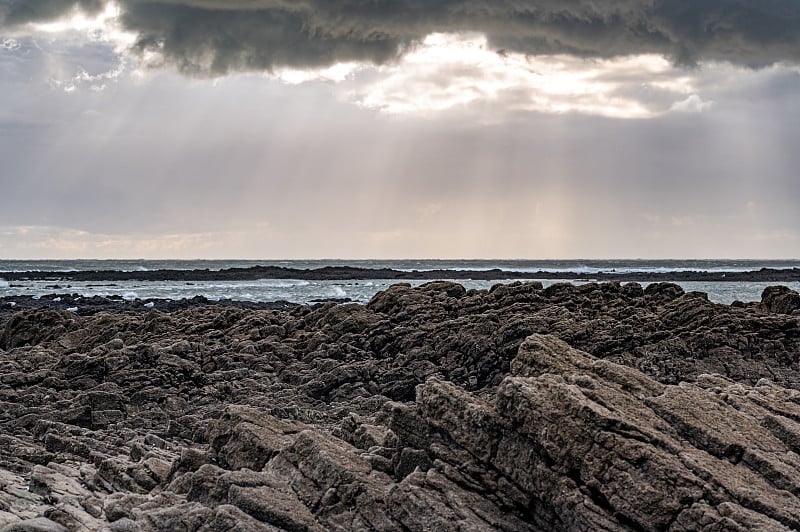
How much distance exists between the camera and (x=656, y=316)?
18.2 metres

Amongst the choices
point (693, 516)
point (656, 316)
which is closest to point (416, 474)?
point (693, 516)

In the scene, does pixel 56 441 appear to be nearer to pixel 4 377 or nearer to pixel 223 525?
pixel 4 377

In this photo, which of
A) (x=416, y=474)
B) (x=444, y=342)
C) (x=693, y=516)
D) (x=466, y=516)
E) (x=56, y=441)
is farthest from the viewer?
(x=444, y=342)

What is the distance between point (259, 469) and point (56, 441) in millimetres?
5111

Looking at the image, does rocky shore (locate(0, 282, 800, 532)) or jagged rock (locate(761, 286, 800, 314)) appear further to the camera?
jagged rock (locate(761, 286, 800, 314))

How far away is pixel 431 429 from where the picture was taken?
8.63 meters

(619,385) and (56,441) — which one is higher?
(619,385)

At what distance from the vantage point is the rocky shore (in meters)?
7.43

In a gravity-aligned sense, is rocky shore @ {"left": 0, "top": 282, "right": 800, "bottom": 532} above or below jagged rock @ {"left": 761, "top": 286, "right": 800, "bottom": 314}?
below

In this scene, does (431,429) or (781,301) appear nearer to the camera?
(431,429)

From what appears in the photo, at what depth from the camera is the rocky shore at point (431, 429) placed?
743 cm

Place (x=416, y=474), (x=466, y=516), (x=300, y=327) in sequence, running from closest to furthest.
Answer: (x=466, y=516), (x=416, y=474), (x=300, y=327)

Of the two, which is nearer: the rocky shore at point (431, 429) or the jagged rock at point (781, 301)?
the rocky shore at point (431, 429)

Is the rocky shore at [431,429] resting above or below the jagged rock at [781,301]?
below
